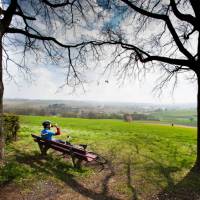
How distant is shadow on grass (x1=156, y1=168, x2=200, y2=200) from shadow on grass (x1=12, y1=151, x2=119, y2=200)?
4.77ft

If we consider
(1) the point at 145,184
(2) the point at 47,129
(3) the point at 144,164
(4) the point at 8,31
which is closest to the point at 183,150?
(3) the point at 144,164

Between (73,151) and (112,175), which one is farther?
(73,151)

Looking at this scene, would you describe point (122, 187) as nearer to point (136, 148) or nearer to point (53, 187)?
point (53, 187)

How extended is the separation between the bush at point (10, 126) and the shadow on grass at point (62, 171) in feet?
6.19

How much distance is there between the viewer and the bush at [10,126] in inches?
487

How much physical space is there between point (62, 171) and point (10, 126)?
5.11 meters

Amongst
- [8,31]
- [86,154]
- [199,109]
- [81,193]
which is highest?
[8,31]

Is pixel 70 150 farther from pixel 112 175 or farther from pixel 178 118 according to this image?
pixel 178 118

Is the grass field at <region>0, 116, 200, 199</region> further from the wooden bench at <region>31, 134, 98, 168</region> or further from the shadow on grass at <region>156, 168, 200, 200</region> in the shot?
the wooden bench at <region>31, 134, 98, 168</region>

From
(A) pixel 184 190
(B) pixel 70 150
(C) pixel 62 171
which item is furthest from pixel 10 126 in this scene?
(A) pixel 184 190

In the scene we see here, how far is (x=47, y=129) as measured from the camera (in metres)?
10.6

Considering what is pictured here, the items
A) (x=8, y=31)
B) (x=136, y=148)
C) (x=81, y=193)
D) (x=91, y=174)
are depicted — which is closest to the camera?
(x=81, y=193)

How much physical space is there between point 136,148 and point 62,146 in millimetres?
4655

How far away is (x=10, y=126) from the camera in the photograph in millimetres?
12812
